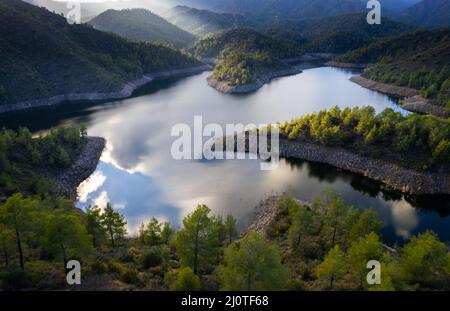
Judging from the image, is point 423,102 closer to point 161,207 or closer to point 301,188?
point 301,188

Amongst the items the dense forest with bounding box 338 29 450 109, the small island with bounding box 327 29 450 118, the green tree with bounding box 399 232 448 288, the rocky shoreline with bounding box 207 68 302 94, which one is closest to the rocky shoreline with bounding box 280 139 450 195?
the green tree with bounding box 399 232 448 288

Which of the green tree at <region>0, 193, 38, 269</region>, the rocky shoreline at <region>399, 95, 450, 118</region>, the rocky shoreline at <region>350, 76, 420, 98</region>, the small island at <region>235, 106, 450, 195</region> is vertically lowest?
the green tree at <region>0, 193, 38, 269</region>

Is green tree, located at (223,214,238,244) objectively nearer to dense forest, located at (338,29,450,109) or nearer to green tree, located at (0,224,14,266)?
green tree, located at (0,224,14,266)

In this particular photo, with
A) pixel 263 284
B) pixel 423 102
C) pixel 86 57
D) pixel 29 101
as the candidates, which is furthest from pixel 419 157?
pixel 86 57

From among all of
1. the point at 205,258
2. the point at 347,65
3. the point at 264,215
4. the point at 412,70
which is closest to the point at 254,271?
Result: the point at 205,258

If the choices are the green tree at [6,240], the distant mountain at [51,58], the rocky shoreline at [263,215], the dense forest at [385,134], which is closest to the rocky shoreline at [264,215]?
the rocky shoreline at [263,215]

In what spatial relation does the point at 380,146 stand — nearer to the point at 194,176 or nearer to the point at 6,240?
the point at 194,176
